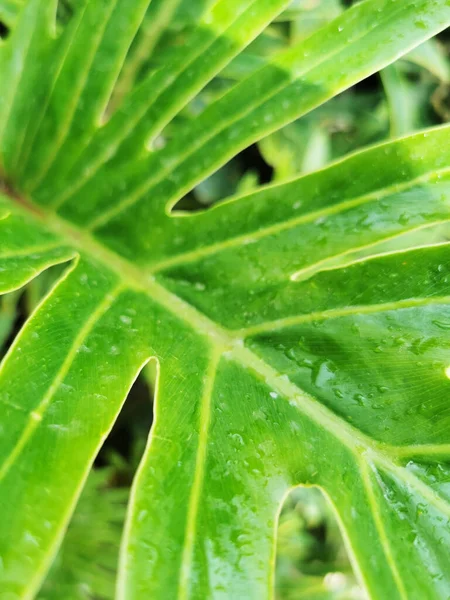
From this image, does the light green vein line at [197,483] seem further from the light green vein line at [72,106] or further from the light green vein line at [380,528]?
the light green vein line at [72,106]

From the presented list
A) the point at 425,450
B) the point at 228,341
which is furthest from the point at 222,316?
the point at 425,450

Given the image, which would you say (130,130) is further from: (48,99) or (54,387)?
(54,387)

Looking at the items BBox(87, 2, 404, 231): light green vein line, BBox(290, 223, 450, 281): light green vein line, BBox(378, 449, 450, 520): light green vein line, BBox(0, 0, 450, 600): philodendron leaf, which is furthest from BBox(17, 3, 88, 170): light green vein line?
BBox(378, 449, 450, 520): light green vein line

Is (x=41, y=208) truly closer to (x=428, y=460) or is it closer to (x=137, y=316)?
(x=137, y=316)

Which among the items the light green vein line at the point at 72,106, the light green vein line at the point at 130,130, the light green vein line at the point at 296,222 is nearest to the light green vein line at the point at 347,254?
the light green vein line at the point at 296,222

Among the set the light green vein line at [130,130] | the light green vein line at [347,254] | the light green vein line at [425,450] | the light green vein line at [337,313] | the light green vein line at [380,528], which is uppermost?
the light green vein line at [130,130]

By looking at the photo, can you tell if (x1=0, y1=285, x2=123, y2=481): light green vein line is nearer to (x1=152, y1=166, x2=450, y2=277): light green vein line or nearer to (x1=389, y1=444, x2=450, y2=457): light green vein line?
(x1=152, y1=166, x2=450, y2=277): light green vein line

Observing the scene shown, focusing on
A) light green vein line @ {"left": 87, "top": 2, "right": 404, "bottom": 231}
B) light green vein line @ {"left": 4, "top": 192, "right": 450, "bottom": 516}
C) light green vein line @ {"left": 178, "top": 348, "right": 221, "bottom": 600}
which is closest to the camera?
light green vein line @ {"left": 178, "top": 348, "right": 221, "bottom": 600}
